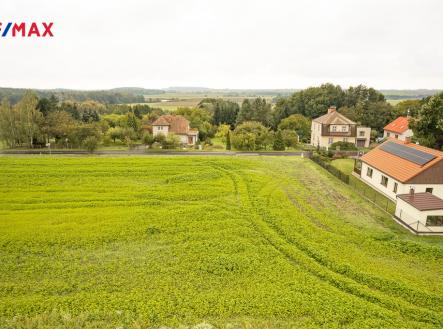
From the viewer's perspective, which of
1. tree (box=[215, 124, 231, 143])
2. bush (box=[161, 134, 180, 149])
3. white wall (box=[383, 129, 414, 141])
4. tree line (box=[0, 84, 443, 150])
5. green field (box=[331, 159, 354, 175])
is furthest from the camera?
tree (box=[215, 124, 231, 143])

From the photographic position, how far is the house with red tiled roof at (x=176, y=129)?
2183 inches

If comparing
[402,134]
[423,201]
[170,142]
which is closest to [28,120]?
[170,142]

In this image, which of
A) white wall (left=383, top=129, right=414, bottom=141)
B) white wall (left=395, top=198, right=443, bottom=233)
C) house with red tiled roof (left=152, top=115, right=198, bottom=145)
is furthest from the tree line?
white wall (left=395, top=198, right=443, bottom=233)

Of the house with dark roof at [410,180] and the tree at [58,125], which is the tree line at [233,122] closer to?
the tree at [58,125]

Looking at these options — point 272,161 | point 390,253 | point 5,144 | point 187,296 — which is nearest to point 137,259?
point 187,296

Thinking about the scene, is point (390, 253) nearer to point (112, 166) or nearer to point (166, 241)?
point (166, 241)

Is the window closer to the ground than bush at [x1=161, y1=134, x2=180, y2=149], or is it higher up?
closer to the ground

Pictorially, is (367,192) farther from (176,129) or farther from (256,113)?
(256,113)

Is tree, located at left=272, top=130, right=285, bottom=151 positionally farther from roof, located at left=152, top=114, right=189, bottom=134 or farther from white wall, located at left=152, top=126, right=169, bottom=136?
Answer: white wall, located at left=152, top=126, right=169, bottom=136

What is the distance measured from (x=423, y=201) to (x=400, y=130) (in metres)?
35.6

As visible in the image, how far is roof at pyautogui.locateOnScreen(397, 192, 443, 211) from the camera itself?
2052 cm

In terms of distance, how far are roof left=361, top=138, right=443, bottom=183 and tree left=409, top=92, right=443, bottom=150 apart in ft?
19.9

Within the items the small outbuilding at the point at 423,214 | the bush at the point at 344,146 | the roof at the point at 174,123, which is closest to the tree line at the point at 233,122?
the roof at the point at 174,123

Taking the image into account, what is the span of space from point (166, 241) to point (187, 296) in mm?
5443
